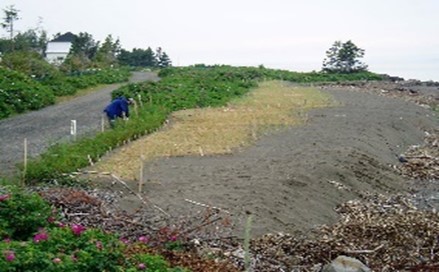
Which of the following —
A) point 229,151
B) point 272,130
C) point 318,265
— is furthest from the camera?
point 272,130

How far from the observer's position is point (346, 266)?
24.2 ft

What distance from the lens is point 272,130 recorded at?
19359mm

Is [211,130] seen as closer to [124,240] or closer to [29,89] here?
[29,89]

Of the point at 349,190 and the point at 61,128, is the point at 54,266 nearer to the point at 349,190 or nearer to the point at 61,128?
the point at 349,190

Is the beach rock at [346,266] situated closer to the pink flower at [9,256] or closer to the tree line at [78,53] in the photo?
the pink flower at [9,256]

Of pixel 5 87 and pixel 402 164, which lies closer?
pixel 402 164

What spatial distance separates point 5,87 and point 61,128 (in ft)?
20.8

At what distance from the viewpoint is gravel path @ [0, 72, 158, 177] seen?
1517 centimetres

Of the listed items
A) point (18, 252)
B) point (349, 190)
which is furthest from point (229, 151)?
point (18, 252)

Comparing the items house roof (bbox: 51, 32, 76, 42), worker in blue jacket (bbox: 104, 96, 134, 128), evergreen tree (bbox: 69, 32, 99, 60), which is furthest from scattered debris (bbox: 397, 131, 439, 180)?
house roof (bbox: 51, 32, 76, 42)

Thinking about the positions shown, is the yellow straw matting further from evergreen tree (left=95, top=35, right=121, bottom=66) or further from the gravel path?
evergreen tree (left=95, top=35, right=121, bottom=66)

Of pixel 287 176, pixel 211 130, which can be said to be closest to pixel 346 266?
pixel 287 176

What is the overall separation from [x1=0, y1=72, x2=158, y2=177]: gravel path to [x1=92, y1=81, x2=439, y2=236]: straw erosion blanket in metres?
3.13

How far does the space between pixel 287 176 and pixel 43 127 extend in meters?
10.4
